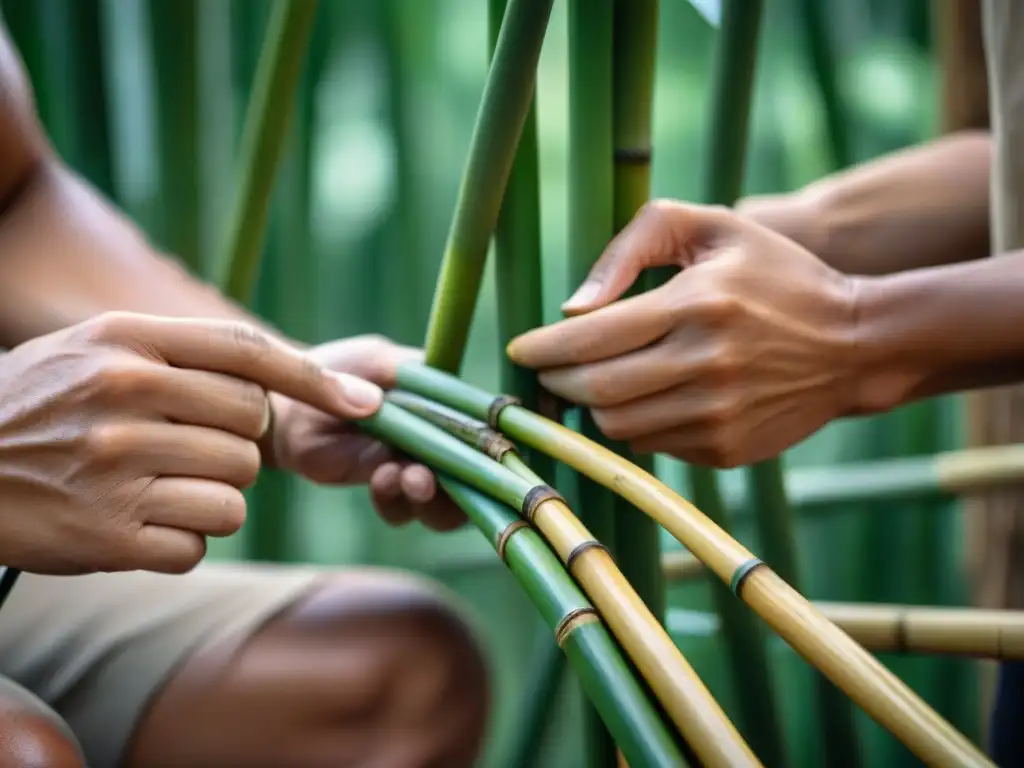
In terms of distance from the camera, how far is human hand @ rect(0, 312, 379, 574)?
0.45 m

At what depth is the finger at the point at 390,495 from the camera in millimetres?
540

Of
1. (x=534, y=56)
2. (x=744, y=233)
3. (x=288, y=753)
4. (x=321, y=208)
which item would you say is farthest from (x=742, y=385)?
(x=321, y=208)

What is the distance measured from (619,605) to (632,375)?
114 mm

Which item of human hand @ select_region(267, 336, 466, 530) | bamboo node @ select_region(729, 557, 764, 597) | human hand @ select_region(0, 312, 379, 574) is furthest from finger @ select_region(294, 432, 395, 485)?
bamboo node @ select_region(729, 557, 764, 597)

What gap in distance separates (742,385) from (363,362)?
21 cm

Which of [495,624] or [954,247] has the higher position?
[954,247]

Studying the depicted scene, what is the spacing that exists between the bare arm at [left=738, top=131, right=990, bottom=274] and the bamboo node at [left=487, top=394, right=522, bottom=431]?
11.2 inches

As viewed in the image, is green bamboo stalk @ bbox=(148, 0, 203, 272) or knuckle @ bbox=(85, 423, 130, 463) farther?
green bamboo stalk @ bbox=(148, 0, 203, 272)

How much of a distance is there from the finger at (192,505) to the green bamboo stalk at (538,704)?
7.9 inches

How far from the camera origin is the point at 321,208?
1.04m

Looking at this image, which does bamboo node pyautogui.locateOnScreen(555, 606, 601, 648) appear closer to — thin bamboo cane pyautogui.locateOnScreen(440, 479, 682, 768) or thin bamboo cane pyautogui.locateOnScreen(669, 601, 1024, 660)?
thin bamboo cane pyautogui.locateOnScreen(440, 479, 682, 768)

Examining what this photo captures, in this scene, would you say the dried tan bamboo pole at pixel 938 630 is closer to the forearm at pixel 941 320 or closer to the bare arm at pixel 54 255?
the forearm at pixel 941 320

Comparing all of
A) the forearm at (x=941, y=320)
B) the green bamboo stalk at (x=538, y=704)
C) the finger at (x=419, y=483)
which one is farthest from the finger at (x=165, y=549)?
the forearm at (x=941, y=320)

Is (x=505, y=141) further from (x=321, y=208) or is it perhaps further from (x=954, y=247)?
(x=321, y=208)
